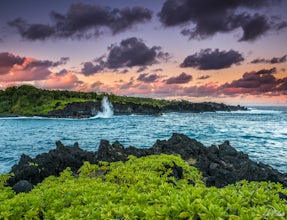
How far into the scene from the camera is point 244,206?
18.6ft

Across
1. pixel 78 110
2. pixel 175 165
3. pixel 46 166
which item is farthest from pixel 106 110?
pixel 175 165

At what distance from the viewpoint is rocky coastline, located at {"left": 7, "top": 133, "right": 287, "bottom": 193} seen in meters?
17.6

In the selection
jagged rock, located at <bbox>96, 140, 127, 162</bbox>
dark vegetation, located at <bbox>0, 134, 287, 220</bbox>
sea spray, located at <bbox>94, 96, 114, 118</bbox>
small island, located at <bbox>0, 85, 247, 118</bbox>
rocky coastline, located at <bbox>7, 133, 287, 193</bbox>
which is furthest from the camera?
sea spray, located at <bbox>94, 96, 114, 118</bbox>

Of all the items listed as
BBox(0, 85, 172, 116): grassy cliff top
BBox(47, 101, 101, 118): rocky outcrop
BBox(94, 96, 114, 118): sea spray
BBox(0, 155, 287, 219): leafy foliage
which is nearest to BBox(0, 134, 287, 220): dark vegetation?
BBox(0, 155, 287, 219): leafy foliage

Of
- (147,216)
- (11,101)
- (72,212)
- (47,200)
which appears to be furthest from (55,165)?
(11,101)

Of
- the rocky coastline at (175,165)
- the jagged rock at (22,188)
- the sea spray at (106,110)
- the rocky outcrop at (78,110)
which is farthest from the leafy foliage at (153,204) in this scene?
the sea spray at (106,110)

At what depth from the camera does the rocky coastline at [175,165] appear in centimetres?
1764

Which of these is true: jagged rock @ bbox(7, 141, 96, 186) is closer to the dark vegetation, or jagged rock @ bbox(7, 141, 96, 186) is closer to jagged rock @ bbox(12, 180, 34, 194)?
the dark vegetation

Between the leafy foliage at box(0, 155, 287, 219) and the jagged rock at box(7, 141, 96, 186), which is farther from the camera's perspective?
the jagged rock at box(7, 141, 96, 186)

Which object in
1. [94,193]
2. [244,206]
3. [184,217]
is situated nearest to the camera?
[184,217]

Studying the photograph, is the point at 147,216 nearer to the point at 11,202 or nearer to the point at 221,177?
the point at 11,202

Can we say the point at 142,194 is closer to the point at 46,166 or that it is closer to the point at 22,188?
the point at 22,188

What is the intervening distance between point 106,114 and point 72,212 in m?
138

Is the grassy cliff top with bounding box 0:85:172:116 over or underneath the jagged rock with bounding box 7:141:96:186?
over
